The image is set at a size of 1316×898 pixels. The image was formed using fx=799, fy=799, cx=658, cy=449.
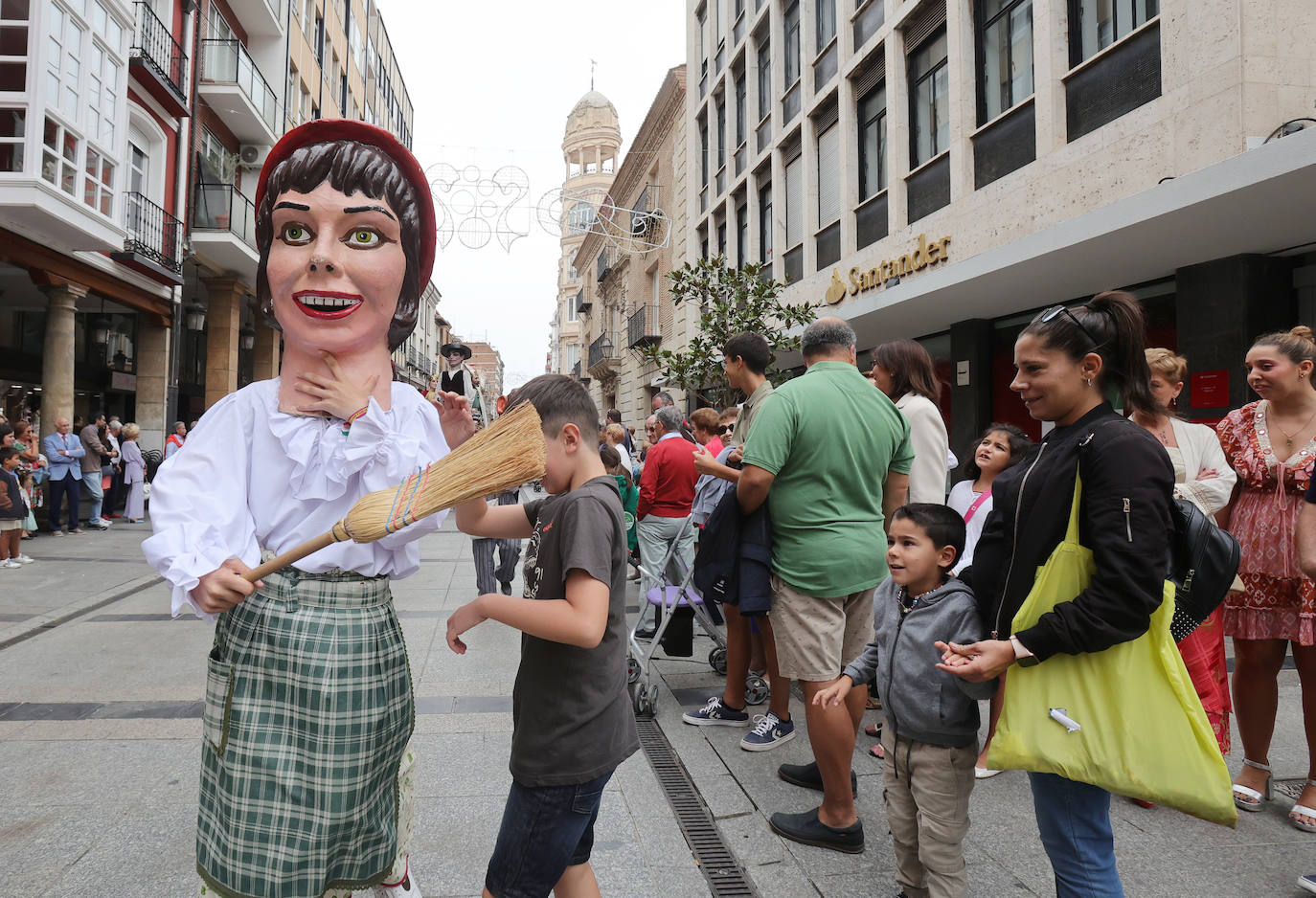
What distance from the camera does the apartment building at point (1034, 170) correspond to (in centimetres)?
657

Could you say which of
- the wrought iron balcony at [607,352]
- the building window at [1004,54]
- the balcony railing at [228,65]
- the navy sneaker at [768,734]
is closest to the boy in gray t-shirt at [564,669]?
the navy sneaker at [768,734]

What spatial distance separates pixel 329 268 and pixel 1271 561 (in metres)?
3.63

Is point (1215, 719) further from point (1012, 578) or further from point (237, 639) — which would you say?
point (237, 639)

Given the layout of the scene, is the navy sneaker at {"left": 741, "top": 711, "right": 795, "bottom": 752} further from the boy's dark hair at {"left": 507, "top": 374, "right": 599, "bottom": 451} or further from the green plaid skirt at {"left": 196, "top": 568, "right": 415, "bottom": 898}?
the boy's dark hair at {"left": 507, "top": 374, "right": 599, "bottom": 451}

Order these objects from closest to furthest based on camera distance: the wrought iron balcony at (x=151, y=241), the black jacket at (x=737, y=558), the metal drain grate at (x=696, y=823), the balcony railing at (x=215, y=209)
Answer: the metal drain grate at (x=696, y=823)
the black jacket at (x=737, y=558)
the wrought iron balcony at (x=151, y=241)
the balcony railing at (x=215, y=209)

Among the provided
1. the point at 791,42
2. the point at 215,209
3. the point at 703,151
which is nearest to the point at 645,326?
the point at 703,151

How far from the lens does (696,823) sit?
3105 millimetres

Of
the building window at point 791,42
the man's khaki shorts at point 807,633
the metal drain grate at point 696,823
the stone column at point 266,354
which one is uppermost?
the building window at point 791,42

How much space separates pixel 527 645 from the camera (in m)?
1.95

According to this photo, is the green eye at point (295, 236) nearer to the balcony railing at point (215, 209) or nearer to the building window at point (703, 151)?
the balcony railing at point (215, 209)

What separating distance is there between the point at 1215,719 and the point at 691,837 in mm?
2309

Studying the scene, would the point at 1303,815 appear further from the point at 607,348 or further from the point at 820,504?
the point at 607,348

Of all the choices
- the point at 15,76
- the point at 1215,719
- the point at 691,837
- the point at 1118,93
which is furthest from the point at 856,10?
the point at 691,837

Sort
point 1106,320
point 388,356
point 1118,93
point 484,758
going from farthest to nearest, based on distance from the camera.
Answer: point 1118,93 → point 484,758 → point 388,356 → point 1106,320
